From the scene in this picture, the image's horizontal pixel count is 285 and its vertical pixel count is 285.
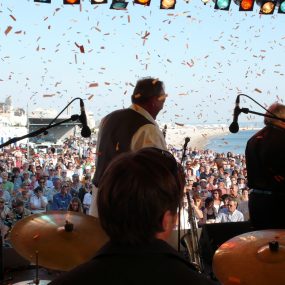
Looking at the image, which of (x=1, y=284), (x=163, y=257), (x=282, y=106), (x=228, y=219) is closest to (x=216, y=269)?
(x=163, y=257)

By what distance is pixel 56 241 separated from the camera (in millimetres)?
2395

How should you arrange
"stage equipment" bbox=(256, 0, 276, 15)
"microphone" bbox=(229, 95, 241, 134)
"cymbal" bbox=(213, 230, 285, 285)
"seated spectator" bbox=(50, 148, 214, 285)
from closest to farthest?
"seated spectator" bbox=(50, 148, 214, 285), "cymbal" bbox=(213, 230, 285, 285), "microphone" bbox=(229, 95, 241, 134), "stage equipment" bbox=(256, 0, 276, 15)

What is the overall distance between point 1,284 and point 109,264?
295cm

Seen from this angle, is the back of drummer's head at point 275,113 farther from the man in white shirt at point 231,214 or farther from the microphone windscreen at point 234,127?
the man in white shirt at point 231,214

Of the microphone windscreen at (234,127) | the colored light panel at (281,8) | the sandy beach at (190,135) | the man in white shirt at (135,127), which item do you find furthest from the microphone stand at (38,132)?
the colored light panel at (281,8)

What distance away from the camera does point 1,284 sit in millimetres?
3760

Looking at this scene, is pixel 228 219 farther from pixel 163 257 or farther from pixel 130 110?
pixel 163 257

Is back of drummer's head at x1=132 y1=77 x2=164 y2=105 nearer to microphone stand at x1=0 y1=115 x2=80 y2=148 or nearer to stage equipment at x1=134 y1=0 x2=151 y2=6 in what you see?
microphone stand at x1=0 y1=115 x2=80 y2=148

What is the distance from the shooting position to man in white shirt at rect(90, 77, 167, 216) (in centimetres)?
299

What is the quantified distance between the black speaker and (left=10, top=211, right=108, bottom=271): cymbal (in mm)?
2258

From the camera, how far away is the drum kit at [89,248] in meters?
1.99

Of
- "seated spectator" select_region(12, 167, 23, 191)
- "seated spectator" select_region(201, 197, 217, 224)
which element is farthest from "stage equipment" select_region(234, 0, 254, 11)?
"seated spectator" select_region(12, 167, 23, 191)

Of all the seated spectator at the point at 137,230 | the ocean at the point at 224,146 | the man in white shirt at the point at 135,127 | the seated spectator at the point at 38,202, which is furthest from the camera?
the ocean at the point at 224,146

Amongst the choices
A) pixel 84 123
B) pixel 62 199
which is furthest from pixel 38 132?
pixel 62 199
